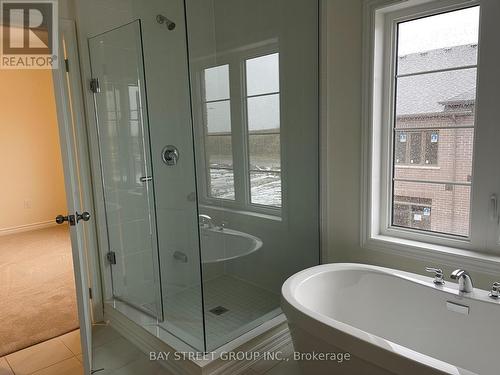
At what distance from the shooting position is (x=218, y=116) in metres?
2.58

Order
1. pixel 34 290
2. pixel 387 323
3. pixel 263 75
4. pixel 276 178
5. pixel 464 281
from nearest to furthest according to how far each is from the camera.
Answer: pixel 464 281 < pixel 387 323 < pixel 263 75 < pixel 276 178 < pixel 34 290

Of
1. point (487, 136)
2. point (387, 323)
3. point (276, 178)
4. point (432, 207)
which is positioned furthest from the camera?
point (276, 178)

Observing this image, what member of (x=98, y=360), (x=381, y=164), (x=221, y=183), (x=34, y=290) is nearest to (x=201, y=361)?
(x=98, y=360)

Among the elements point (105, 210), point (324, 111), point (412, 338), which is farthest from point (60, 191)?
point (412, 338)

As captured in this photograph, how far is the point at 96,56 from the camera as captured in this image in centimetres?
246

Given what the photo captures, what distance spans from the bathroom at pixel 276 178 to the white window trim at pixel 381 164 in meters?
0.01

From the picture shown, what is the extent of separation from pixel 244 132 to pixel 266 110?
8.6 inches

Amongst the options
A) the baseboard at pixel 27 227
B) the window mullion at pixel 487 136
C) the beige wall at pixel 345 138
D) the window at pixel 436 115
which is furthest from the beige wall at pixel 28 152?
the window mullion at pixel 487 136

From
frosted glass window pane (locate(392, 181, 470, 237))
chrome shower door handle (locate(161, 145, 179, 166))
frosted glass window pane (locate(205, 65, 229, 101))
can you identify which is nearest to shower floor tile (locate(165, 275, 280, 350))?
chrome shower door handle (locate(161, 145, 179, 166))

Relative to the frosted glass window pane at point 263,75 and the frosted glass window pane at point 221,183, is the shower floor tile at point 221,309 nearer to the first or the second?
the frosted glass window pane at point 221,183

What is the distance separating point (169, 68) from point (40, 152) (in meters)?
3.88

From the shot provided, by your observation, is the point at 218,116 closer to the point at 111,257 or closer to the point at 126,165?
the point at 126,165

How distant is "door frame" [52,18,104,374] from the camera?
1866mm

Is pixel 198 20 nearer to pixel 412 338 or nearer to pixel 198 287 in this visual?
pixel 198 287
